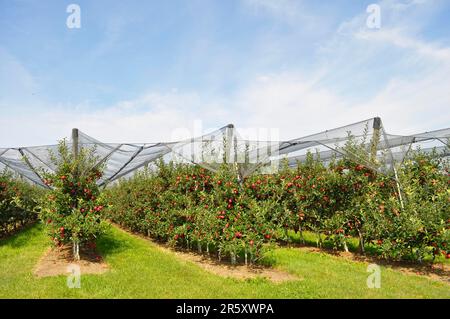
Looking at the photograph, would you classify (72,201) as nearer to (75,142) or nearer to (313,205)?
(75,142)

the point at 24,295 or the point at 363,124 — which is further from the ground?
the point at 363,124

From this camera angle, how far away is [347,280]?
247 inches

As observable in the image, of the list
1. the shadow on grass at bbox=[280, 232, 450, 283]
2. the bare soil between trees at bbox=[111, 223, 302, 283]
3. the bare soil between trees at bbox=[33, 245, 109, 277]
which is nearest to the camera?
the bare soil between trees at bbox=[111, 223, 302, 283]

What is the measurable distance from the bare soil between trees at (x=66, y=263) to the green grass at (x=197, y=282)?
0.22 meters

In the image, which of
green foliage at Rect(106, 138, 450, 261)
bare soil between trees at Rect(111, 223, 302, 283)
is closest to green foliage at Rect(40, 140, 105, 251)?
green foliage at Rect(106, 138, 450, 261)

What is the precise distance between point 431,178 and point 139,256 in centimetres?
827

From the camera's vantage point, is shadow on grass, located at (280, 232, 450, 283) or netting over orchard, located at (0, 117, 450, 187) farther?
netting over orchard, located at (0, 117, 450, 187)

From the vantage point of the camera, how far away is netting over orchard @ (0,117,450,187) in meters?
8.24

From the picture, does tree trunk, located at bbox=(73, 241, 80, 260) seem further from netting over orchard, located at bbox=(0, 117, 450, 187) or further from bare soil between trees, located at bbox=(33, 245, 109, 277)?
netting over orchard, located at bbox=(0, 117, 450, 187)

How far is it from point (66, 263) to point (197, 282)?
12.2 feet

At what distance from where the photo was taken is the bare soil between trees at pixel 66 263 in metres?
6.97

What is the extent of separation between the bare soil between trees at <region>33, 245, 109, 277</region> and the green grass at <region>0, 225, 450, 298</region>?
0.22 metres
